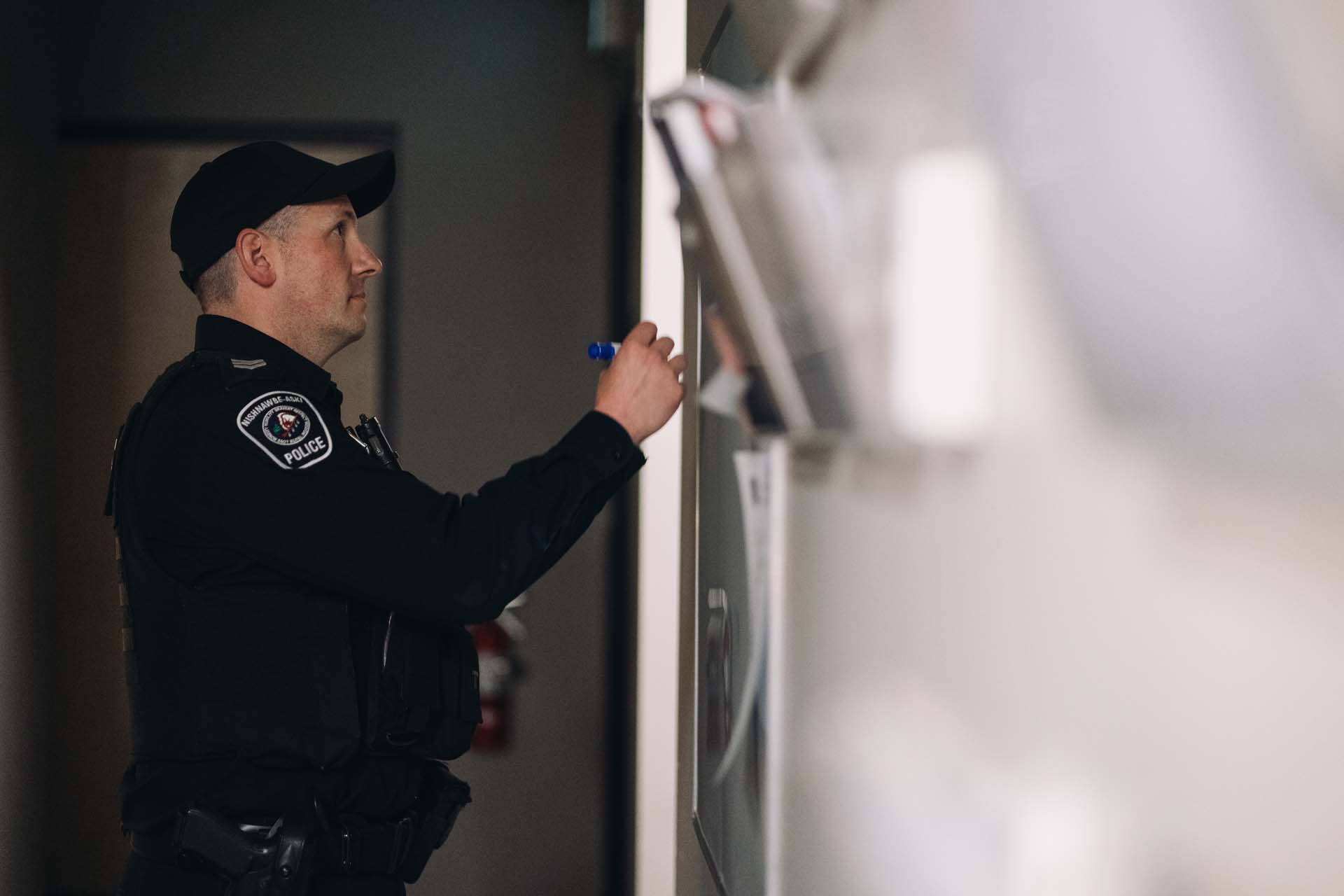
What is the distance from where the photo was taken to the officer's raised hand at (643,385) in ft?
3.18

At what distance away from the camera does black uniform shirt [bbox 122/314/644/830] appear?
1.00 meters

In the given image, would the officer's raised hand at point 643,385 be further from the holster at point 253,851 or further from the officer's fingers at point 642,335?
the holster at point 253,851

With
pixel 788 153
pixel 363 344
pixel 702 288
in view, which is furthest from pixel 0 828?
pixel 788 153

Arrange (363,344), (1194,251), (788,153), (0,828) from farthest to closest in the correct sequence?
1. (363,344)
2. (0,828)
3. (788,153)
4. (1194,251)

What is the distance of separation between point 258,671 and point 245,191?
0.52 metres

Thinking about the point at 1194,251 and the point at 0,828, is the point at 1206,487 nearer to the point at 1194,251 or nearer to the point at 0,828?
the point at 1194,251

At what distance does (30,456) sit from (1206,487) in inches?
103

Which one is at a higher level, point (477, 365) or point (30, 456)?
point (477, 365)

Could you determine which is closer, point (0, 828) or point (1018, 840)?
point (1018, 840)

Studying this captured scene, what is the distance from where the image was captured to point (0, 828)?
2.22m

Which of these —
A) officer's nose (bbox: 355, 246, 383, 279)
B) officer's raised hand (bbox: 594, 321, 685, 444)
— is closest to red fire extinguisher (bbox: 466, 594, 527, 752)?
officer's nose (bbox: 355, 246, 383, 279)

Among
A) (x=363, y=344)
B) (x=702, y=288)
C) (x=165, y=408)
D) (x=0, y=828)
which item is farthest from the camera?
(x=363, y=344)

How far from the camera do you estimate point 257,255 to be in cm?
122

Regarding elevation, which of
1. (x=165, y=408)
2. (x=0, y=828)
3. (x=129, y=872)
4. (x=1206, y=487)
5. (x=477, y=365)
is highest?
(x=477, y=365)
